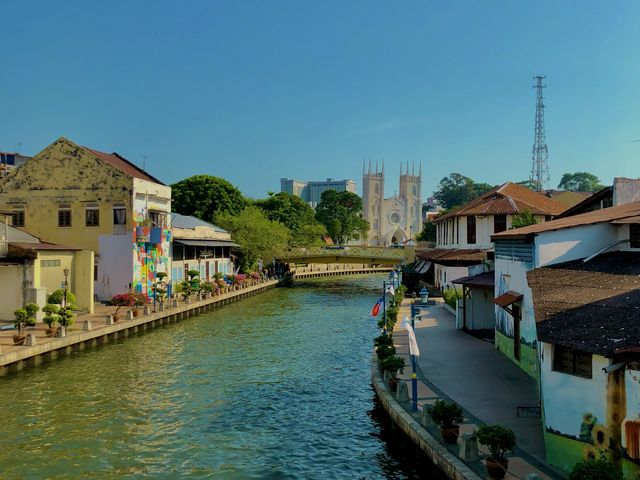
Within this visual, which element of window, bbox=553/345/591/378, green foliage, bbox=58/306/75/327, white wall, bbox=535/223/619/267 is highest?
white wall, bbox=535/223/619/267

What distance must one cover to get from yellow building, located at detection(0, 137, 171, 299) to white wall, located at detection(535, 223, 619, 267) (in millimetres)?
33893

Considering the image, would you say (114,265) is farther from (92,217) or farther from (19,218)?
(19,218)

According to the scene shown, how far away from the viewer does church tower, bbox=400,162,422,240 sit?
178 m

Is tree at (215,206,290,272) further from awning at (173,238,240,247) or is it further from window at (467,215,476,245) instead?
window at (467,215,476,245)

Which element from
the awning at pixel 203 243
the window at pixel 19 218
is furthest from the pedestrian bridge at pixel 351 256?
the window at pixel 19 218

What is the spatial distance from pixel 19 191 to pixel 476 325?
3539cm

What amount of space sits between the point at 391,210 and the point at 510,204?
126715 mm

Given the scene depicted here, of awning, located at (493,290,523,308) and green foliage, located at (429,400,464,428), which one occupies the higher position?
awning, located at (493,290,523,308)

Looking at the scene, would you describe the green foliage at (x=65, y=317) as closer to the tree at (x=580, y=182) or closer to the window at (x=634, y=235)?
the window at (x=634, y=235)

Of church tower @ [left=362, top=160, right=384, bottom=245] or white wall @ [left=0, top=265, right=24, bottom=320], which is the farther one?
church tower @ [left=362, top=160, right=384, bottom=245]

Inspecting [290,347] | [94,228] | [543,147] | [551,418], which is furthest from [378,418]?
[543,147]

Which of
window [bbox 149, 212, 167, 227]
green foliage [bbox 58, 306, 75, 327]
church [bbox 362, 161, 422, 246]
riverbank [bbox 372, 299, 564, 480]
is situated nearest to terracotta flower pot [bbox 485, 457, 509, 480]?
riverbank [bbox 372, 299, 564, 480]

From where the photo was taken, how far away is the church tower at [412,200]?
17812cm

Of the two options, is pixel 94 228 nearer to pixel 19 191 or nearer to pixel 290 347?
pixel 19 191
